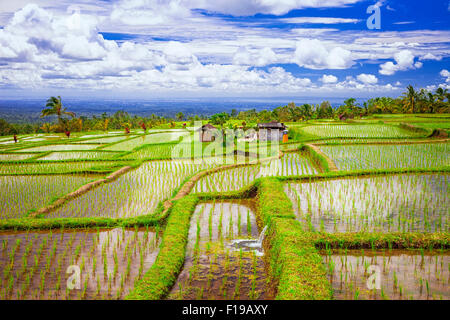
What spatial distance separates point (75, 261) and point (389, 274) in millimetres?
3907

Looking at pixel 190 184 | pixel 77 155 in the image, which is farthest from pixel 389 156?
pixel 77 155

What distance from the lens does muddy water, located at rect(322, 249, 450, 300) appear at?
10.7 feet

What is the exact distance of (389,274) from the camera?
3.64 metres

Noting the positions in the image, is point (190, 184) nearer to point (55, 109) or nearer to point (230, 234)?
point (230, 234)

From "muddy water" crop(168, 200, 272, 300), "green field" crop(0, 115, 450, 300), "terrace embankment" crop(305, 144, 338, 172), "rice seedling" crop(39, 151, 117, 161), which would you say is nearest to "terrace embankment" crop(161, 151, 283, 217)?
"green field" crop(0, 115, 450, 300)

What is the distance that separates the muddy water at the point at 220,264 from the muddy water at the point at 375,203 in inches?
48.4

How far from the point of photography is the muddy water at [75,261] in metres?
3.54

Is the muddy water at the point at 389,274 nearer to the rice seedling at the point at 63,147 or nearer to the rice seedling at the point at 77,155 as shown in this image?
the rice seedling at the point at 77,155

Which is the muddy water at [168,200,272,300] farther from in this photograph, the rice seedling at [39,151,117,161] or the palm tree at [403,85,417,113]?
the palm tree at [403,85,417,113]

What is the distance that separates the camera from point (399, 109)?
112ft

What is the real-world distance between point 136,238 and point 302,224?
263cm

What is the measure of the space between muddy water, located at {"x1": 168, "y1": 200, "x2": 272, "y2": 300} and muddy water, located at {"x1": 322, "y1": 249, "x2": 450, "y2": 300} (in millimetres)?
870

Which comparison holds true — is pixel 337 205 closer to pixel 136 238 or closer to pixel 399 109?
pixel 136 238

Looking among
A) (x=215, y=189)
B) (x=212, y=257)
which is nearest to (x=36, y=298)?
(x=212, y=257)
